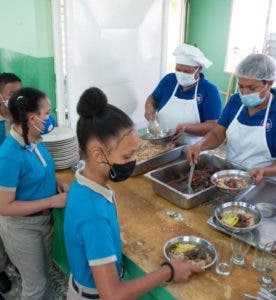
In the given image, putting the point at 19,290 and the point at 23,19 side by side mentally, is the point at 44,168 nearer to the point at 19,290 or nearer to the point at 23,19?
the point at 19,290

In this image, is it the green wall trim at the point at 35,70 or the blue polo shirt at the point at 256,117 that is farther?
the green wall trim at the point at 35,70

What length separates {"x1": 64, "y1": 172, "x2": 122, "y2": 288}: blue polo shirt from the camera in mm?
1151

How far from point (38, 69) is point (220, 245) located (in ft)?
7.26

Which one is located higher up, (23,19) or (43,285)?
(23,19)

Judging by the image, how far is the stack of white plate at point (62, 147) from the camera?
2258 millimetres

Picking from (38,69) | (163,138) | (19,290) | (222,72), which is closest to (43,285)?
(19,290)

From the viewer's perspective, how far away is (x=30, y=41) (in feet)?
9.60

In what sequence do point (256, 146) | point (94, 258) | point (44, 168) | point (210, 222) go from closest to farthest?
point (94, 258) < point (210, 222) < point (44, 168) < point (256, 146)

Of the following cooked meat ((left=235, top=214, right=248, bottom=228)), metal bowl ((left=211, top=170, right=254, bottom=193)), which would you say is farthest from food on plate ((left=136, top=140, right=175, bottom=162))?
cooked meat ((left=235, top=214, right=248, bottom=228))

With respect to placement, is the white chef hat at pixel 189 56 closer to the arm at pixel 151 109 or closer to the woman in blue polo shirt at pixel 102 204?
the arm at pixel 151 109

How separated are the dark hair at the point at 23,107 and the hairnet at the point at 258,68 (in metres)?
1.25

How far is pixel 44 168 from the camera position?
71.1 inches

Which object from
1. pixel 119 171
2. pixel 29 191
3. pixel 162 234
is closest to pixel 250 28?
pixel 162 234

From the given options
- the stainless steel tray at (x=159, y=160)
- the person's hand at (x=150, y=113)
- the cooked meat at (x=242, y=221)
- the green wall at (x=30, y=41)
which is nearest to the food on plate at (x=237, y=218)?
the cooked meat at (x=242, y=221)
